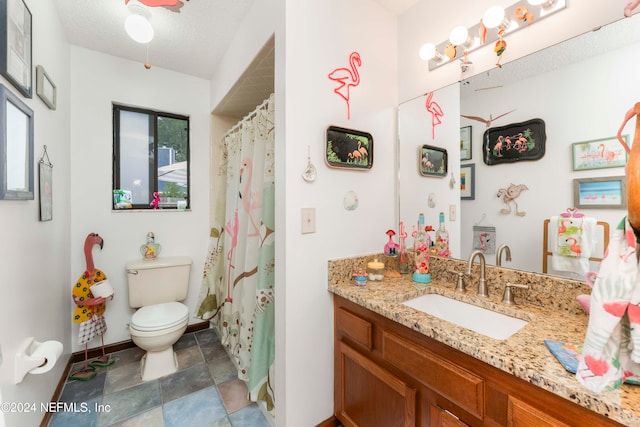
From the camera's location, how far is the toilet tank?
2184mm

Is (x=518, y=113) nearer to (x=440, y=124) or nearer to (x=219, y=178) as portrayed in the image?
(x=440, y=124)

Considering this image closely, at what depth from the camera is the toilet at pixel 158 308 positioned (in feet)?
6.20

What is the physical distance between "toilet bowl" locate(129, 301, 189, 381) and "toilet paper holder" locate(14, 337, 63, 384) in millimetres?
636

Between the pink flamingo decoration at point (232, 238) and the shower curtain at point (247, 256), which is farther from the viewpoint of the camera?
the pink flamingo decoration at point (232, 238)

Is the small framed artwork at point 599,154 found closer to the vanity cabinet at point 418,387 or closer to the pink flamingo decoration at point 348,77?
the vanity cabinet at point 418,387

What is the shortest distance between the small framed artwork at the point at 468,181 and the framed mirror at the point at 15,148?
Answer: 202 centimetres

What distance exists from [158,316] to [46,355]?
81 centimetres

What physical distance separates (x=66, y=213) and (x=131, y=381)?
4.41 ft

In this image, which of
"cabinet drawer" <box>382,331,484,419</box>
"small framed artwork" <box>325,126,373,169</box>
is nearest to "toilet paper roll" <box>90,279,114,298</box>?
"small framed artwork" <box>325,126,373,169</box>

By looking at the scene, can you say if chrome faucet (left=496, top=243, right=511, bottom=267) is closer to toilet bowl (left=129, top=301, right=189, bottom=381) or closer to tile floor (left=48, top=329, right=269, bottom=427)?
tile floor (left=48, top=329, right=269, bottom=427)

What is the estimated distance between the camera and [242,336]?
179cm

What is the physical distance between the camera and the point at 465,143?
4.60ft

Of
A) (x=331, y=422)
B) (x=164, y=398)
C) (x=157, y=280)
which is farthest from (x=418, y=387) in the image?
(x=157, y=280)

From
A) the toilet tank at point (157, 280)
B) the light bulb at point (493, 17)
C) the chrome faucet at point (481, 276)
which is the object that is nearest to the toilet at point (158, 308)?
the toilet tank at point (157, 280)
